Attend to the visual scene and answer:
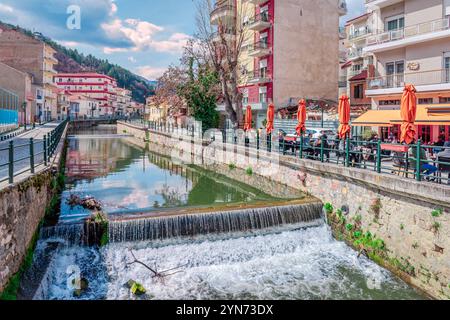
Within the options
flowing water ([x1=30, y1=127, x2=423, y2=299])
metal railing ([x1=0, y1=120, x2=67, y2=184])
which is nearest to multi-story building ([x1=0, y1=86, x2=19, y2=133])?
metal railing ([x1=0, y1=120, x2=67, y2=184])

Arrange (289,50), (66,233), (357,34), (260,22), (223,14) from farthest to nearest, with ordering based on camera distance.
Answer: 1. (357,34)
2. (289,50)
3. (260,22)
4. (223,14)
5. (66,233)

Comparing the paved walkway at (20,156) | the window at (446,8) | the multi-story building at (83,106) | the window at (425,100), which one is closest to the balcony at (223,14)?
the window at (446,8)

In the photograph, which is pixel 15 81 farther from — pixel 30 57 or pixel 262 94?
pixel 262 94

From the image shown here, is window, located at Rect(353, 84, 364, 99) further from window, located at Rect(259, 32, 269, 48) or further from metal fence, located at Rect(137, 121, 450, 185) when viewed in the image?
metal fence, located at Rect(137, 121, 450, 185)

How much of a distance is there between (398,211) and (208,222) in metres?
5.44

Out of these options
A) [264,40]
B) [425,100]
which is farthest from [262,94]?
[425,100]

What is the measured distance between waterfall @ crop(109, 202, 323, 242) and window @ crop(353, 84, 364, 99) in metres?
27.0

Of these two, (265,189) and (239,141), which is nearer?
(265,189)

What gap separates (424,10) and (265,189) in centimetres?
1497

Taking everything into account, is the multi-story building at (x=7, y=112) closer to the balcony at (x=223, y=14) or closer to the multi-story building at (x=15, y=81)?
the multi-story building at (x=15, y=81)

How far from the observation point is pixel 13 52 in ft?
184

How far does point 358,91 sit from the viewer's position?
37.8m
